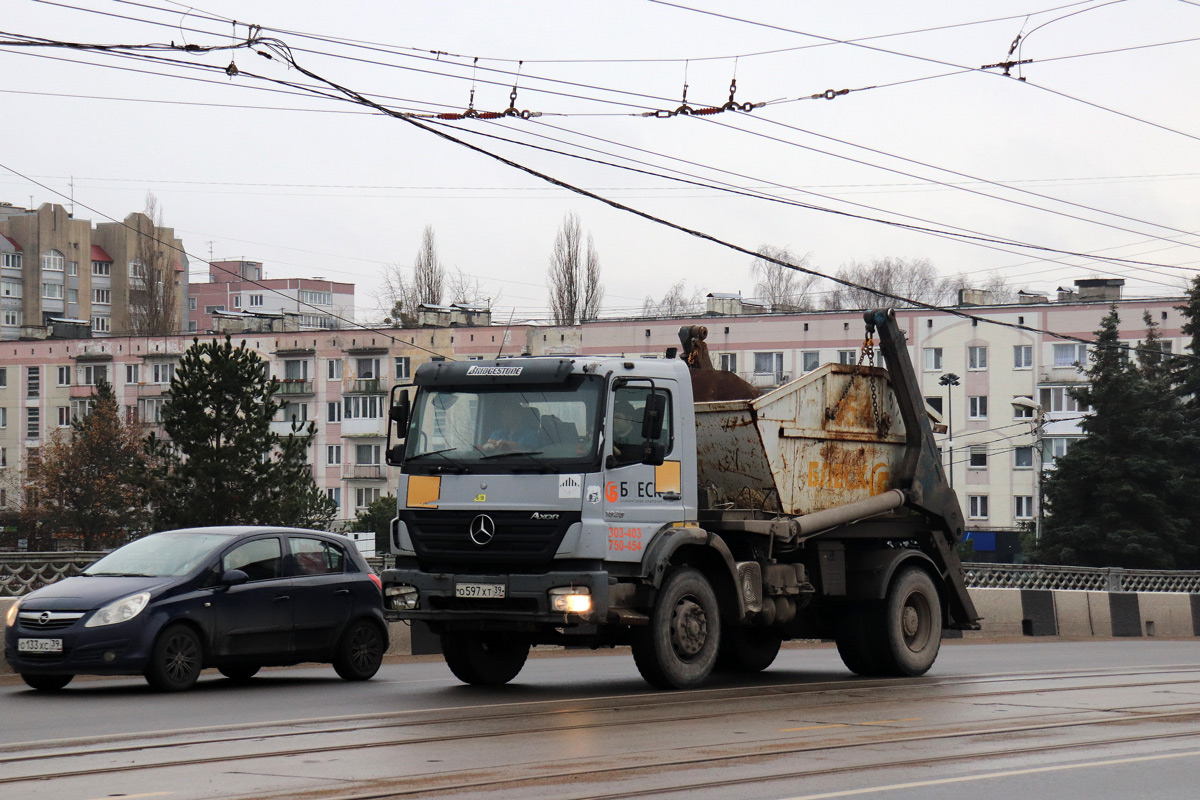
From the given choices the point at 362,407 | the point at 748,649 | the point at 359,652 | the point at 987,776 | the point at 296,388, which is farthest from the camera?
the point at 296,388

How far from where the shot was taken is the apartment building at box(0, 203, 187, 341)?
136 metres

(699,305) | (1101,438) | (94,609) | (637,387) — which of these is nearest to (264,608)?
(94,609)

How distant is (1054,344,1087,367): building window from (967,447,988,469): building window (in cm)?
594

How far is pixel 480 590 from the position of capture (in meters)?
12.8

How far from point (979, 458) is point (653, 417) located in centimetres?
7080

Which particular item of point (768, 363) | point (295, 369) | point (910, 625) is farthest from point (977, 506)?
point (910, 625)

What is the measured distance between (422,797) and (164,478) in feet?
139

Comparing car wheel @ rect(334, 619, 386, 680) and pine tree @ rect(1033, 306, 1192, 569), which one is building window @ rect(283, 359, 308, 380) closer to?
pine tree @ rect(1033, 306, 1192, 569)

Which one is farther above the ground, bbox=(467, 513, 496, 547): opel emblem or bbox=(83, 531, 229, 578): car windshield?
bbox=(467, 513, 496, 547): opel emblem

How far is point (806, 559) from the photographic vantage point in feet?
48.6

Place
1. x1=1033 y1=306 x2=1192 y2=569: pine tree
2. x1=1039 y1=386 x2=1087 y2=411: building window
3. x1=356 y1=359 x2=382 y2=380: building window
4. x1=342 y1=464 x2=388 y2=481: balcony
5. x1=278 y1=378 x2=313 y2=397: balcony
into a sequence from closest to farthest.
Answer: x1=1033 y1=306 x2=1192 y2=569: pine tree, x1=1039 y1=386 x2=1087 y2=411: building window, x1=342 y1=464 x2=388 y2=481: balcony, x1=356 y1=359 x2=382 y2=380: building window, x1=278 y1=378 x2=313 y2=397: balcony

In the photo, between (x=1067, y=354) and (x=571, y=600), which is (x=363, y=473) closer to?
(x=1067, y=354)

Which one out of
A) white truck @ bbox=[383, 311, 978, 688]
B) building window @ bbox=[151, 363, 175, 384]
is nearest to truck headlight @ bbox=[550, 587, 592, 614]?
white truck @ bbox=[383, 311, 978, 688]

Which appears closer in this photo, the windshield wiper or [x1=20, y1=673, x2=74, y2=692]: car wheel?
the windshield wiper
